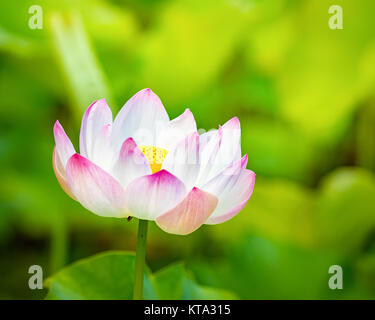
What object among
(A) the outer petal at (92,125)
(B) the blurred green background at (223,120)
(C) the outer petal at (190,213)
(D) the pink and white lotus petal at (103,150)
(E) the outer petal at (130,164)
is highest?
(B) the blurred green background at (223,120)

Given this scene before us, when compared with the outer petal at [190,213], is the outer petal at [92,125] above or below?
above

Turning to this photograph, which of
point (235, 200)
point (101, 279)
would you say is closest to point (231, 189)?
point (235, 200)

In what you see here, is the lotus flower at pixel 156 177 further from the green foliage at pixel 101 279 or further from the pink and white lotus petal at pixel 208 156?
the green foliage at pixel 101 279

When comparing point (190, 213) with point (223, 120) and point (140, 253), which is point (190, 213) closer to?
point (140, 253)

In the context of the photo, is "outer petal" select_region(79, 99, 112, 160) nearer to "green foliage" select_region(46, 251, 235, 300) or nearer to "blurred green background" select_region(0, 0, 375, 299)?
"green foliage" select_region(46, 251, 235, 300)

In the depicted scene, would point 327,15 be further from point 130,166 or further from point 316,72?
point 130,166

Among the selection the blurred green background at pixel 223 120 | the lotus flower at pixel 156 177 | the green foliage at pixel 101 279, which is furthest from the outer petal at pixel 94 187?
the blurred green background at pixel 223 120
